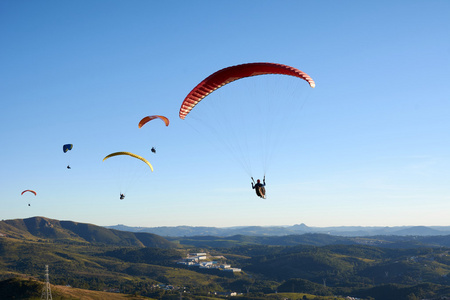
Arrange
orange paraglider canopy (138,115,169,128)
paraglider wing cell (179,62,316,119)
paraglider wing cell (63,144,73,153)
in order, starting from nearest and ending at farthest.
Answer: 1. paraglider wing cell (179,62,316,119)
2. orange paraglider canopy (138,115,169,128)
3. paraglider wing cell (63,144,73,153)

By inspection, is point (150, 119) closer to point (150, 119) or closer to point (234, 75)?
point (150, 119)

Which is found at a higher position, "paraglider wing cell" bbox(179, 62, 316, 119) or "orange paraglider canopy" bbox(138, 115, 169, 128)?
"orange paraglider canopy" bbox(138, 115, 169, 128)

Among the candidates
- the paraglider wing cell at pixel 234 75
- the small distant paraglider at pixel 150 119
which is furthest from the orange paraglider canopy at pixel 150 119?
the paraglider wing cell at pixel 234 75

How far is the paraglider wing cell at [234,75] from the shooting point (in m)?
36.7

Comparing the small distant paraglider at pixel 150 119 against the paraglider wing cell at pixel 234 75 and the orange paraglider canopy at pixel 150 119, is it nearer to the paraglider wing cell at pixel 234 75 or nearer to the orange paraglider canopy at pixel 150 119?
the orange paraglider canopy at pixel 150 119

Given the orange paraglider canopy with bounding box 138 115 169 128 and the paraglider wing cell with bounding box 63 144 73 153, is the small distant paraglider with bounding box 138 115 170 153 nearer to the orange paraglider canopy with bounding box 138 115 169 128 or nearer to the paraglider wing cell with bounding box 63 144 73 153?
the orange paraglider canopy with bounding box 138 115 169 128

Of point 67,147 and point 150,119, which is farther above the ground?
point 150,119

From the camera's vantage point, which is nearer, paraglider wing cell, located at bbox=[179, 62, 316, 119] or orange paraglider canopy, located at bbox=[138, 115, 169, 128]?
paraglider wing cell, located at bbox=[179, 62, 316, 119]

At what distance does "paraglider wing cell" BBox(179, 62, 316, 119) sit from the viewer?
36719mm

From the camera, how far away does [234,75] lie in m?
38.2

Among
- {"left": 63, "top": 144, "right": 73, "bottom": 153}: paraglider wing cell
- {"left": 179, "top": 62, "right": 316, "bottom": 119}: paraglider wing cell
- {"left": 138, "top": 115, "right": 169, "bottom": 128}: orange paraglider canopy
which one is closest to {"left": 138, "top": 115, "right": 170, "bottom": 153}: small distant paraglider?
{"left": 138, "top": 115, "right": 169, "bottom": 128}: orange paraglider canopy

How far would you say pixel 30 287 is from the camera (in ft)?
394

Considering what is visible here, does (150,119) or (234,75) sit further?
(150,119)

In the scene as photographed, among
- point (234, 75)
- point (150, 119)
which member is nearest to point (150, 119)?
point (150, 119)
